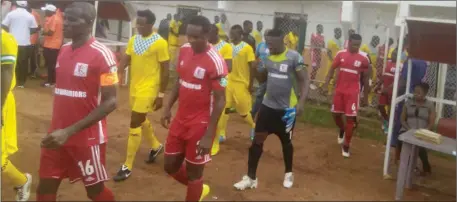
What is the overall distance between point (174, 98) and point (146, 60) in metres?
1.04

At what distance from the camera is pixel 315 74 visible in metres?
14.1

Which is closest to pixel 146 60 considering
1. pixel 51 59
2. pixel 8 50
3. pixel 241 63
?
pixel 8 50

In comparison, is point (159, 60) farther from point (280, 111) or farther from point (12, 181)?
point (12, 181)

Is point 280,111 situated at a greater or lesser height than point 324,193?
greater

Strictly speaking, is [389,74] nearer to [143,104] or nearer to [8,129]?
[143,104]

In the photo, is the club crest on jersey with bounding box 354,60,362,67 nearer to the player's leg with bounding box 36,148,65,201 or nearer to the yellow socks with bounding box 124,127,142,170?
the yellow socks with bounding box 124,127,142,170

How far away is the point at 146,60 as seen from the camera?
661 centimetres

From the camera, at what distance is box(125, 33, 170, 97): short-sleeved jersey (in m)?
6.58

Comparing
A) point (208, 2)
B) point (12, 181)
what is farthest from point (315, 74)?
point (12, 181)

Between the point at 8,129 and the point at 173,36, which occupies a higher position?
the point at 173,36

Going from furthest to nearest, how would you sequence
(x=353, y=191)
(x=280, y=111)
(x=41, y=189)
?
(x=353, y=191) → (x=280, y=111) → (x=41, y=189)

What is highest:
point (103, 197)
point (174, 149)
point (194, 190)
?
point (174, 149)

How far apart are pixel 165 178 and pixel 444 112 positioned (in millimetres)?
7220

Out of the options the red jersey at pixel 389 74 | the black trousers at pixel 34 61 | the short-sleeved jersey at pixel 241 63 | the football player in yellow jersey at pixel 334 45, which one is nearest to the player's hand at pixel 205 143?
the short-sleeved jersey at pixel 241 63
